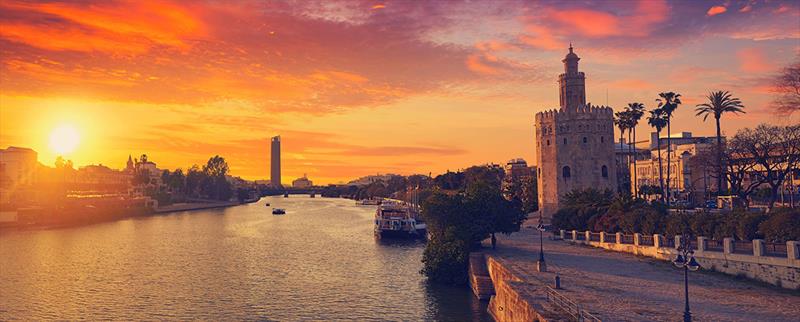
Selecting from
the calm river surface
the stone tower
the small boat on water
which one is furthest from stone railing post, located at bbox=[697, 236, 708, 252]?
the small boat on water

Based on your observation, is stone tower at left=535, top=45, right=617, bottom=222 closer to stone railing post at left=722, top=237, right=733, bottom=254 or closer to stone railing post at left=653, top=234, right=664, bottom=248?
stone railing post at left=653, top=234, right=664, bottom=248

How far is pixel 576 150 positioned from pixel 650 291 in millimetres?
66930

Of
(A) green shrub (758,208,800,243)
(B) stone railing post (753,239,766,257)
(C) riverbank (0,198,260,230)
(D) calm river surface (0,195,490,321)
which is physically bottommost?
(D) calm river surface (0,195,490,321)

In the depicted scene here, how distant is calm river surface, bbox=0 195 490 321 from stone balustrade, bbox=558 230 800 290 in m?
Result: 17.0

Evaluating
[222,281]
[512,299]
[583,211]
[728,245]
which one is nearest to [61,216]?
[222,281]

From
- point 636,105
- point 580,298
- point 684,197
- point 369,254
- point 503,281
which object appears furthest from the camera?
point 684,197

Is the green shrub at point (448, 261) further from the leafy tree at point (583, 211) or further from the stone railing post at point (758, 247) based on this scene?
the stone railing post at point (758, 247)

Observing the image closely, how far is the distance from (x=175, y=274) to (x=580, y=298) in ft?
155

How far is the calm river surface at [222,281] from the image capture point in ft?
148

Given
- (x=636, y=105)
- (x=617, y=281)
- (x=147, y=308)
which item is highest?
(x=636, y=105)

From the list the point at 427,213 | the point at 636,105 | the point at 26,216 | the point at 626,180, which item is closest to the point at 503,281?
the point at 427,213

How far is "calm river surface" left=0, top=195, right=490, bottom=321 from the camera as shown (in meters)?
45.2

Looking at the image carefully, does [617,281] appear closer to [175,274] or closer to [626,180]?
[175,274]

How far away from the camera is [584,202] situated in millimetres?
76125
